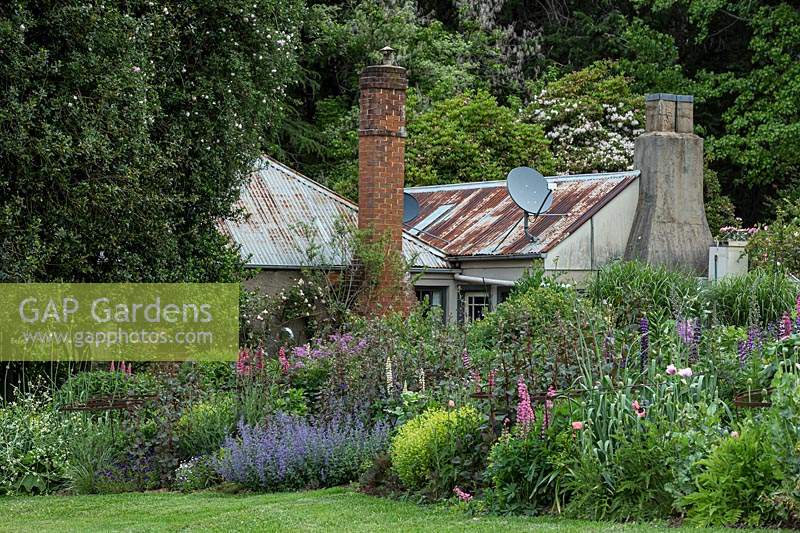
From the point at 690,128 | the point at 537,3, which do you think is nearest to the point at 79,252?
the point at 690,128

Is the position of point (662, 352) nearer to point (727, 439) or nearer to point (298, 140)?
point (727, 439)

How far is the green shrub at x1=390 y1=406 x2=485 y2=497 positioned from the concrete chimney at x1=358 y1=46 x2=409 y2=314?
11.4 meters

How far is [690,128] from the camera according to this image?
25.7m

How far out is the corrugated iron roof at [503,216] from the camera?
23.8 metres

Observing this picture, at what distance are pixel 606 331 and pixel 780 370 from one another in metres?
2.14

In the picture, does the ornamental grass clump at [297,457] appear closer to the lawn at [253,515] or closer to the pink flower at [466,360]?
the lawn at [253,515]

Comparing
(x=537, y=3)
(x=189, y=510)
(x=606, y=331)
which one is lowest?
(x=189, y=510)

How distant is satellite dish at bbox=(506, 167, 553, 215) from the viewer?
75.3 feet

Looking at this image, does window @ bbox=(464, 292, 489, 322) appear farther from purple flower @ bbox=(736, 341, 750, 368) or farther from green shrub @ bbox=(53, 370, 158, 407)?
purple flower @ bbox=(736, 341, 750, 368)

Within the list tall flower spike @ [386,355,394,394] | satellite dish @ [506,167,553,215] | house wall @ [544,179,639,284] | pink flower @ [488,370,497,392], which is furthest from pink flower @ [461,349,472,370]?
satellite dish @ [506,167,553,215]

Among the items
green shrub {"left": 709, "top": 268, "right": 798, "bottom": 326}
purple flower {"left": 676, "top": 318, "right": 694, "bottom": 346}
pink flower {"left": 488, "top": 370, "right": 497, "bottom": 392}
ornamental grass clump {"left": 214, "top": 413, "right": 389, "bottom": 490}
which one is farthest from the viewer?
green shrub {"left": 709, "top": 268, "right": 798, "bottom": 326}

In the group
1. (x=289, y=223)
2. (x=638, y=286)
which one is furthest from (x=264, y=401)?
(x=289, y=223)

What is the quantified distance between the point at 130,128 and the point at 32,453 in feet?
18.3

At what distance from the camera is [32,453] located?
432 inches
